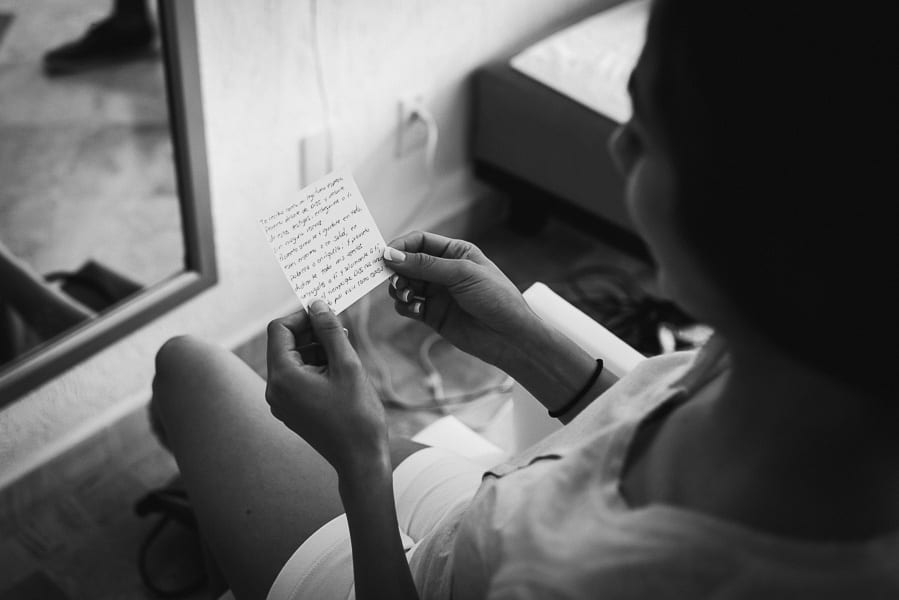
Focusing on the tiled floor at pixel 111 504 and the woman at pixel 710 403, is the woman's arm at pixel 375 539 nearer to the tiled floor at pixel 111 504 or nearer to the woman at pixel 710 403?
the woman at pixel 710 403

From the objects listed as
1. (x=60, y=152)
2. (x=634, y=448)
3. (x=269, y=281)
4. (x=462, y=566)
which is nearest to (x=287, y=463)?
(x=462, y=566)

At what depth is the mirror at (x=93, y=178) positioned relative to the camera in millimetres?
1121

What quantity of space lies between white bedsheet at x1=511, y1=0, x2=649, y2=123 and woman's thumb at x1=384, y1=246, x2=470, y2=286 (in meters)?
0.82

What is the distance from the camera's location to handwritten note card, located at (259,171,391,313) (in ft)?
2.62

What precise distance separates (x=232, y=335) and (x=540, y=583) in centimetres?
111

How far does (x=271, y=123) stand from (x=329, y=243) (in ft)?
2.06

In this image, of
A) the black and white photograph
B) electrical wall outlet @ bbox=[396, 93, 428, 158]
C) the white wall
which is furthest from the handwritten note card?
electrical wall outlet @ bbox=[396, 93, 428, 158]

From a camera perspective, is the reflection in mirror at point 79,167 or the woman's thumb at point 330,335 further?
the reflection in mirror at point 79,167

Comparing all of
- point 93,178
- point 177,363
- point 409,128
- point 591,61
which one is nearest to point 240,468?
point 177,363

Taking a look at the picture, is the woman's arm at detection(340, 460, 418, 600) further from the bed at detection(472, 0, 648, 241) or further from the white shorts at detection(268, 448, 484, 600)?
the bed at detection(472, 0, 648, 241)

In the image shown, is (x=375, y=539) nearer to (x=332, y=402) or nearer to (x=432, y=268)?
(x=332, y=402)

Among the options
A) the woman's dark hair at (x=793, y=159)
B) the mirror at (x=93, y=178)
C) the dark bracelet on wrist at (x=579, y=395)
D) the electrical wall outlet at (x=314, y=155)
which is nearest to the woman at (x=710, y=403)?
the woman's dark hair at (x=793, y=159)

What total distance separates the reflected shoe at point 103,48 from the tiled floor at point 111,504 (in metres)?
0.59

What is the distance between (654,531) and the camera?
0.56 meters
